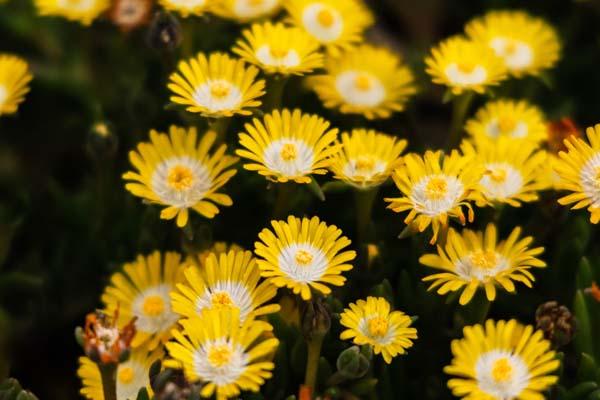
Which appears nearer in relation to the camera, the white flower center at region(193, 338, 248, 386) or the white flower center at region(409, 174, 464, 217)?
the white flower center at region(193, 338, 248, 386)

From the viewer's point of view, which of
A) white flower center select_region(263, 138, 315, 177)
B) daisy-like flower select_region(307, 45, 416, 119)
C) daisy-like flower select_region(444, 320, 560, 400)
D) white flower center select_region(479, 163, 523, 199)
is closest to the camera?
daisy-like flower select_region(444, 320, 560, 400)

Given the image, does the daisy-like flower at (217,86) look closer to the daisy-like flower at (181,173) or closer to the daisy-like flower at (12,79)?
the daisy-like flower at (181,173)

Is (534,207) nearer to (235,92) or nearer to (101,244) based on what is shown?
(235,92)

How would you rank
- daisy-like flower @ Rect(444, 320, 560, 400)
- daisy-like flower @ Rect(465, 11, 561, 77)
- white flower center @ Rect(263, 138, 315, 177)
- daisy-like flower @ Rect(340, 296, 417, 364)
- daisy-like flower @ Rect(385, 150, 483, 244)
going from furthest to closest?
daisy-like flower @ Rect(465, 11, 561, 77)
white flower center @ Rect(263, 138, 315, 177)
daisy-like flower @ Rect(385, 150, 483, 244)
daisy-like flower @ Rect(340, 296, 417, 364)
daisy-like flower @ Rect(444, 320, 560, 400)

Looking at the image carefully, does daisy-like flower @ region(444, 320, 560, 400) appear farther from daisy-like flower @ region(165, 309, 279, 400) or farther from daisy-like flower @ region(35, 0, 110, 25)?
daisy-like flower @ region(35, 0, 110, 25)

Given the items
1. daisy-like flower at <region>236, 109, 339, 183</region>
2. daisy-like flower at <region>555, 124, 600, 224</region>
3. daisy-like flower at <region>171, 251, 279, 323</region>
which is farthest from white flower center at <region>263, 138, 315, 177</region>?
daisy-like flower at <region>555, 124, 600, 224</region>

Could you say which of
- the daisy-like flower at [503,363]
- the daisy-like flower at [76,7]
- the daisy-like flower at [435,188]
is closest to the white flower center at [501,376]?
the daisy-like flower at [503,363]

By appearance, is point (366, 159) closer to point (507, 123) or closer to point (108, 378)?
point (507, 123)

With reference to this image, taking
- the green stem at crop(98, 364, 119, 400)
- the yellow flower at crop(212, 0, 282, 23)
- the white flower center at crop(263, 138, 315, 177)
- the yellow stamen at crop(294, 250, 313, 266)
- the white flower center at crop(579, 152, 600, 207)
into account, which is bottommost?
the green stem at crop(98, 364, 119, 400)
